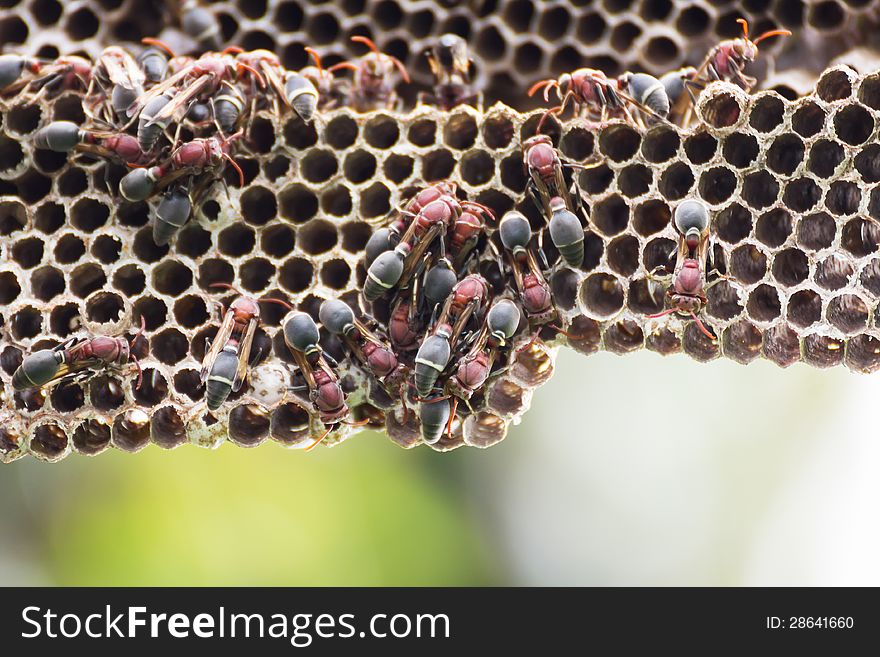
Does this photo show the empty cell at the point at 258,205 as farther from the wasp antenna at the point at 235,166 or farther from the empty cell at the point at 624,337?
the empty cell at the point at 624,337

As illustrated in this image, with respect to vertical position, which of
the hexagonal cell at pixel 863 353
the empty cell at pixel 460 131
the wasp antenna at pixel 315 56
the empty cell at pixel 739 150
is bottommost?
the hexagonal cell at pixel 863 353

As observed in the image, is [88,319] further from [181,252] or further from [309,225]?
[309,225]

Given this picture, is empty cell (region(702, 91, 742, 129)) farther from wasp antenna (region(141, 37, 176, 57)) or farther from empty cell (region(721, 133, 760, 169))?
wasp antenna (region(141, 37, 176, 57))

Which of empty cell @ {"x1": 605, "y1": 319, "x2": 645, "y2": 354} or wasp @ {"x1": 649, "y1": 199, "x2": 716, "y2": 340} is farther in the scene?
empty cell @ {"x1": 605, "y1": 319, "x2": 645, "y2": 354}

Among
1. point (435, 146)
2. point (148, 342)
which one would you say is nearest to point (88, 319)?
point (148, 342)

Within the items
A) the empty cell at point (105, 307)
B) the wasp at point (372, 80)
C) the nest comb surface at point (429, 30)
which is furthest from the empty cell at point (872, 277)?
the empty cell at point (105, 307)

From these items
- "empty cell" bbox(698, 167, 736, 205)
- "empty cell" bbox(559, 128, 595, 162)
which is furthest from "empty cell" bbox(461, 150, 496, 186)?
"empty cell" bbox(698, 167, 736, 205)

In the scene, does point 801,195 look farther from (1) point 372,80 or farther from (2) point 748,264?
(1) point 372,80
